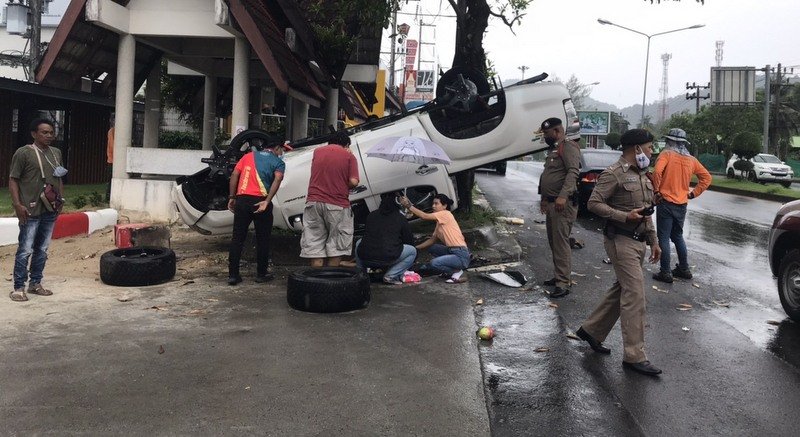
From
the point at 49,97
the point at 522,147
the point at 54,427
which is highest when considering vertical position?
the point at 49,97

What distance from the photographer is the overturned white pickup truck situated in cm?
825

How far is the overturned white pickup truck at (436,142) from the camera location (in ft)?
27.1

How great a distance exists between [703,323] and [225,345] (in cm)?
454

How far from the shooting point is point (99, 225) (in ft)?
33.9

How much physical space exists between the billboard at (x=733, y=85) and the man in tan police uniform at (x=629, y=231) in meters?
39.7

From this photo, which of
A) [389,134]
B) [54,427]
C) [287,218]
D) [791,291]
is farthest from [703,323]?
[54,427]

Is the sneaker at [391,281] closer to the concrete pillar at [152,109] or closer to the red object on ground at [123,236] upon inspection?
the red object on ground at [123,236]

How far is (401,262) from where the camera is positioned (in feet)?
24.9

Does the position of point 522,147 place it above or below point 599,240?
above

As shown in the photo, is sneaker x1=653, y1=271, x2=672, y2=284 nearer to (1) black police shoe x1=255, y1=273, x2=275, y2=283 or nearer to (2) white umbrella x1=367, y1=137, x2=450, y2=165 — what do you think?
(2) white umbrella x1=367, y1=137, x2=450, y2=165

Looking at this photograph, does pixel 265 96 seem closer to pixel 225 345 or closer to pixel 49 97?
pixel 49 97

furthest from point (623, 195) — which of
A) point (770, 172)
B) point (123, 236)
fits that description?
point (770, 172)

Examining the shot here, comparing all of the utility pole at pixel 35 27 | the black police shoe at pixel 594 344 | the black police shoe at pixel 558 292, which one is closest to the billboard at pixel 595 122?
the utility pole at pixel 35 27

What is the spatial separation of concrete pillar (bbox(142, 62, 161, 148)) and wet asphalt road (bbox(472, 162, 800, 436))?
859cm
